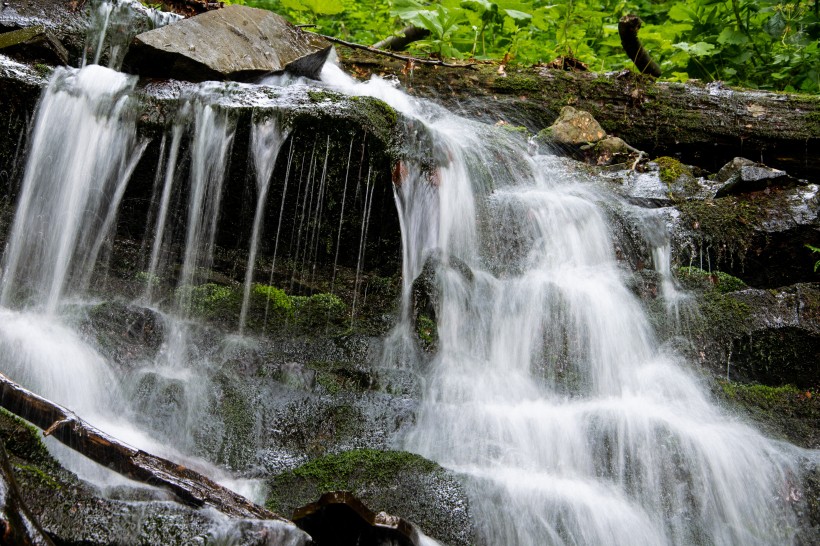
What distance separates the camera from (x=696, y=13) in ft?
29.7

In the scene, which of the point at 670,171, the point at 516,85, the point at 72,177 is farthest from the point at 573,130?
the point at 72,177

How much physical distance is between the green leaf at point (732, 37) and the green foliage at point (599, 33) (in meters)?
0.01

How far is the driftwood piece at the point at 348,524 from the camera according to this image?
8.40 feet

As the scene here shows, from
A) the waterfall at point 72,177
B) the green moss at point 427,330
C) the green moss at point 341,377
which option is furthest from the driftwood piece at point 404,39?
the green moss at point 341,377

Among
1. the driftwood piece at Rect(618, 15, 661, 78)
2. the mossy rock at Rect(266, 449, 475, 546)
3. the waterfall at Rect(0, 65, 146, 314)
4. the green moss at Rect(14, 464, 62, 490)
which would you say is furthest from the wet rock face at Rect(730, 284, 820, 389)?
the waterfall at Rect(0, 65, 146, 314)

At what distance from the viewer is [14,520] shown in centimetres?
A: 185

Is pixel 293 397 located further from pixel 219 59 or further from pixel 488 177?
pixel 219 59

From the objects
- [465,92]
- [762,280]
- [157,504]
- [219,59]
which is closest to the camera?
[157,504]

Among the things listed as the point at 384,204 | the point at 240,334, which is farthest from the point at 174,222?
the point at 384,204

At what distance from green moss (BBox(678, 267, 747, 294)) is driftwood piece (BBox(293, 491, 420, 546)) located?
3.10 m

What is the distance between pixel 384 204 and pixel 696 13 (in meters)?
6.28

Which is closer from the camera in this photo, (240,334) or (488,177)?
(240,334)

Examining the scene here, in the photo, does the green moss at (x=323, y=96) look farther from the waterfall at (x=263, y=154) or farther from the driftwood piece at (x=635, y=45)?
the driftwood piece at (x=635, y=45)

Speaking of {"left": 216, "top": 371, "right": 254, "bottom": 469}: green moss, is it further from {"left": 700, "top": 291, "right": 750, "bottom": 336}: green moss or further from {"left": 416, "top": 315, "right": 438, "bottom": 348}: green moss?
{"left": 700, "top": 291, "right": 750, "bottom": 336}: green moss
